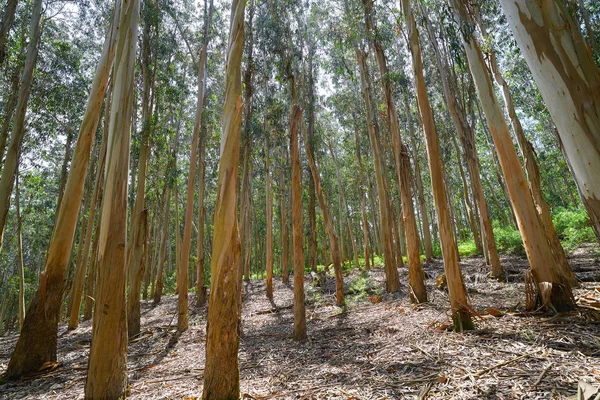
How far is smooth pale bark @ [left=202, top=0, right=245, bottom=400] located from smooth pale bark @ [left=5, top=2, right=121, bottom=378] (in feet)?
7.37

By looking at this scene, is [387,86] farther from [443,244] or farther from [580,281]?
[580,281]

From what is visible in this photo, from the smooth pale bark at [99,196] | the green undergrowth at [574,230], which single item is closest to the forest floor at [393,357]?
the smooth pale bark at [99,196]

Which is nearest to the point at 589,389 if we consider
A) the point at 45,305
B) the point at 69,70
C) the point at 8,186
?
the point at 45,305

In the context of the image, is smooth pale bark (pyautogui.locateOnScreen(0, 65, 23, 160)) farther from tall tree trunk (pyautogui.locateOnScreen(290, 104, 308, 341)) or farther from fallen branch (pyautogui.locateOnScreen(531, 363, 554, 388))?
fallen branch (pyautogui.locateOnScreen(531, 363, 554, 388))

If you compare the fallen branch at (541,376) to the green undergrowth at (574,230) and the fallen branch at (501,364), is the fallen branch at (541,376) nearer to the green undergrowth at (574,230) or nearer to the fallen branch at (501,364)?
the fallen branch at (501,364)

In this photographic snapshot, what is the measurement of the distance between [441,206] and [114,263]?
3845mm

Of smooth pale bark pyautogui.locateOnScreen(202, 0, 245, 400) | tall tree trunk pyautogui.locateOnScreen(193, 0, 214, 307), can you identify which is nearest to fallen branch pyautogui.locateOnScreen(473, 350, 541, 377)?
smooth pale bark pyautogui.locateOnScreen(202, 0, 245, 400)

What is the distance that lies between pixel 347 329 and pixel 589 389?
3946 mm

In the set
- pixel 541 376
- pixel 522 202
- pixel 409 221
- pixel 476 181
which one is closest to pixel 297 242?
pixel 409 221

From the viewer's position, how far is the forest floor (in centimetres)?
234

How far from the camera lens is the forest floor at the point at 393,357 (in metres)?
2.34

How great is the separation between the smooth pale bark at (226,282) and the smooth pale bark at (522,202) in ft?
11.9

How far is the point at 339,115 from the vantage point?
56.3 ft

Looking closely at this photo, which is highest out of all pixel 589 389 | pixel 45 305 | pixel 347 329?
pixel 45 305
